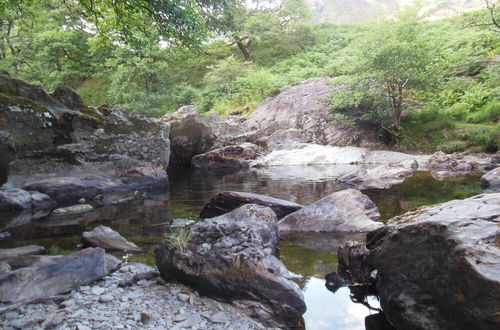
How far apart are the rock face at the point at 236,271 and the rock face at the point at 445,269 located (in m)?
1.00

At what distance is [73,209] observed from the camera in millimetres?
8461

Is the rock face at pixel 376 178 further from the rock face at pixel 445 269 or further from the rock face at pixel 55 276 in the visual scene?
the rock face at pixel 55 276

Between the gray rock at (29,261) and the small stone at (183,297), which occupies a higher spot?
the gray rock at (29,261)

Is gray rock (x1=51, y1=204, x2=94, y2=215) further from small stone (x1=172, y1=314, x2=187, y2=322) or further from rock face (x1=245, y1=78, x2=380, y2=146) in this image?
rock face (x1=245, y1=78, x2=380, y2=146)

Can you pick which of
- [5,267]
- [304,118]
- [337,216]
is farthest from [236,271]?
[304,118]

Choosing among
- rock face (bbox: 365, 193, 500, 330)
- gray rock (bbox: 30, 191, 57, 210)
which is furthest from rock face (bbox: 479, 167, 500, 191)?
gray rock (bbox: 30, 191, 57, 210)

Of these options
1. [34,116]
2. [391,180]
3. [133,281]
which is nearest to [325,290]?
[133,281]

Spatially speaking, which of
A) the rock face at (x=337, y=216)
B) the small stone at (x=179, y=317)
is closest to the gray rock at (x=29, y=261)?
the small stone at (x=179, y=317)

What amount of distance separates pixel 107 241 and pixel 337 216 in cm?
409

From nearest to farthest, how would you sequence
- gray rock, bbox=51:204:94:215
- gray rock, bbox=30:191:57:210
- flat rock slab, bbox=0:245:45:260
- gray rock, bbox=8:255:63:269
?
gray rock, bbox=8:255:63:269
flat rock slab, bbox=0:245:45:260
gray rock, bbox=51:204:94:215
gray rock, bbox=30:191:57:210

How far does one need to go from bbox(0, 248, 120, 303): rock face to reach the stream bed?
86 centimetres

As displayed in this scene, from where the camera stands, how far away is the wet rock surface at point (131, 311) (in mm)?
3166

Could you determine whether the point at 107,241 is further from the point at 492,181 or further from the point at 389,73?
the point at 389,73

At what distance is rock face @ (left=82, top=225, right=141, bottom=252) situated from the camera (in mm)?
5523
